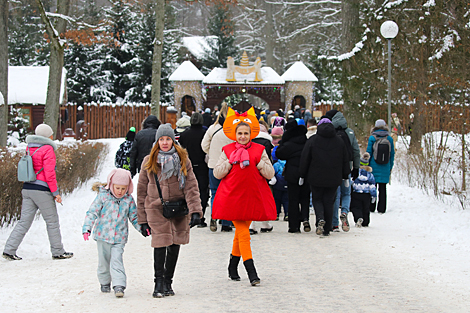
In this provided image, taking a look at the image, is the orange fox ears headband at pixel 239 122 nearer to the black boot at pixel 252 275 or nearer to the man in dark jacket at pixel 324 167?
the black boot at pixel 252 275

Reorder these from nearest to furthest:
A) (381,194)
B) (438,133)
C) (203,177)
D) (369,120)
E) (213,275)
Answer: (213,275) < (203,177) < (381,194) < (438,133) < (369,120)

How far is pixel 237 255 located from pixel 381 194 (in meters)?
5.87

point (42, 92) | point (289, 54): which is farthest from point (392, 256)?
point (289, 54)

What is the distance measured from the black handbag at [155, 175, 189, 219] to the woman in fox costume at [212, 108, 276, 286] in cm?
66

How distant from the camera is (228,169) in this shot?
6.21 meters

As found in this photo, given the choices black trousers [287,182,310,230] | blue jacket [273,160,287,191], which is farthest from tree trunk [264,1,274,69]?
black trousers [287,182,310,230]

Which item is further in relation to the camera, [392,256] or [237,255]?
[392,256]

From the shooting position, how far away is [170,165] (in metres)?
5.53

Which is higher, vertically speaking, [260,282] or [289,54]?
[289,54]

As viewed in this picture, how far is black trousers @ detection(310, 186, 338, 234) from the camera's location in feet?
28.9

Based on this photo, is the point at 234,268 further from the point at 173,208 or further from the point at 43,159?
the point at 43,159

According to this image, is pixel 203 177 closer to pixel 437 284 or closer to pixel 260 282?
pixel 260 282

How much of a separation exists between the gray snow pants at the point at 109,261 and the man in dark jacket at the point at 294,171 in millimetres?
4144

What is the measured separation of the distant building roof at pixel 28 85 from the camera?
30.4 m
